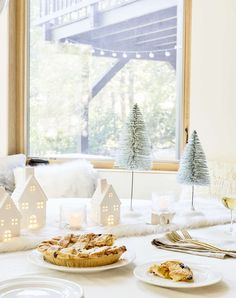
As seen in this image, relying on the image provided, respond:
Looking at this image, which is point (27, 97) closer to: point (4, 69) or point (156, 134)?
point (4, 69)

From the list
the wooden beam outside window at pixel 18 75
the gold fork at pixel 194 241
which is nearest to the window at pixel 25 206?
the gold fork at pixel 194 241

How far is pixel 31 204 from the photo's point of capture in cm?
166

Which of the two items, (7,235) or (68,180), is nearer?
(7,235)

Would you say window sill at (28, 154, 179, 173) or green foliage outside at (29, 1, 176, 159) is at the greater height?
green foliage outside at (29, 1, 176, 159)

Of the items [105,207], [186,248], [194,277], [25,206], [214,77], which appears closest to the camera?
[194,277]

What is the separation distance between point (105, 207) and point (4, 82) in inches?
93.0

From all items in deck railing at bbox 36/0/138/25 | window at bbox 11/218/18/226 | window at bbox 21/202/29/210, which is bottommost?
window at bbox 11/218/18/226

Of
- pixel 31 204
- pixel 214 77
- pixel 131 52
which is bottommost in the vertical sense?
pixel 31 204

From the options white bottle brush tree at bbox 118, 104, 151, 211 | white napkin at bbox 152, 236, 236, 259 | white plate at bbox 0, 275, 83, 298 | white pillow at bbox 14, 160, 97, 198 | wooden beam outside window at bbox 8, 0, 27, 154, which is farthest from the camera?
wooden beam outside window at bbox 8, 0, 27, 154

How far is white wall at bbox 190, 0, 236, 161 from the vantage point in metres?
3.21

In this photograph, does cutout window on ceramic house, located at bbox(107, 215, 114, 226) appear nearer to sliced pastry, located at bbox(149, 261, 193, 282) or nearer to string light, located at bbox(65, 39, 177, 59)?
sliced pastry, located at bbox(149, 261, 193, 282)

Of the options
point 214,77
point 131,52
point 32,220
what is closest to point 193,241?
point 32,220

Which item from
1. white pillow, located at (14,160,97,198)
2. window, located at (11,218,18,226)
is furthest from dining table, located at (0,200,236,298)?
white pillow, located at (14,160,97,198)

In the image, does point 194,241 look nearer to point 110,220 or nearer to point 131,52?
point 110,220
